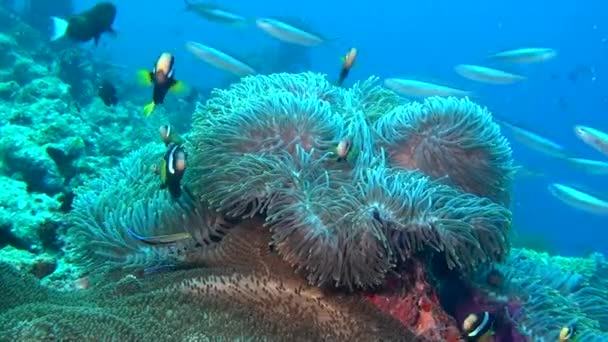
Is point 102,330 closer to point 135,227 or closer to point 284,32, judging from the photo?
point 135,227

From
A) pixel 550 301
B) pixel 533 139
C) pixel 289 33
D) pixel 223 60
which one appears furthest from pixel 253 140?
pixel 533 139

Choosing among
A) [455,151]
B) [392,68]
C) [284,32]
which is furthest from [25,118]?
[392,68]

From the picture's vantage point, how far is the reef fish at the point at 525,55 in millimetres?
8641

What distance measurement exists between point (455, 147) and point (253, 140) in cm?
158

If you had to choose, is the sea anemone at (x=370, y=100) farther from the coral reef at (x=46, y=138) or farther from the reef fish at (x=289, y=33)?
the coral reef at (x=46, y=138)

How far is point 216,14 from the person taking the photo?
908 cm

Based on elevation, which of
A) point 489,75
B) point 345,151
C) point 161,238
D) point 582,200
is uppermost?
point 345,151

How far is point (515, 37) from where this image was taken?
92.0m

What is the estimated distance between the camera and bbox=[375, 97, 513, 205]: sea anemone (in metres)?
4.31

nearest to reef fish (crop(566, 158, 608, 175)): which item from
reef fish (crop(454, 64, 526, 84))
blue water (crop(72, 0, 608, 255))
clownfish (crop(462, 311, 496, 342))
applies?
reef fish (crop(454, 64, 526, 84))

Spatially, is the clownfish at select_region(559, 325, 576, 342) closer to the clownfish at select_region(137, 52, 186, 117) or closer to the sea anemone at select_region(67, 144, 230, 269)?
the sea anemone at select_region(67, 144, 230, 269)

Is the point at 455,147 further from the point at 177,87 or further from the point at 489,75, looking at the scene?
the point at 489,75

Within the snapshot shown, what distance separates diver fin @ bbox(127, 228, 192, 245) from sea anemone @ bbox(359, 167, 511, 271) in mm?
1287

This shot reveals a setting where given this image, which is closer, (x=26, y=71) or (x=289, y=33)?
(x=289, y=33)
